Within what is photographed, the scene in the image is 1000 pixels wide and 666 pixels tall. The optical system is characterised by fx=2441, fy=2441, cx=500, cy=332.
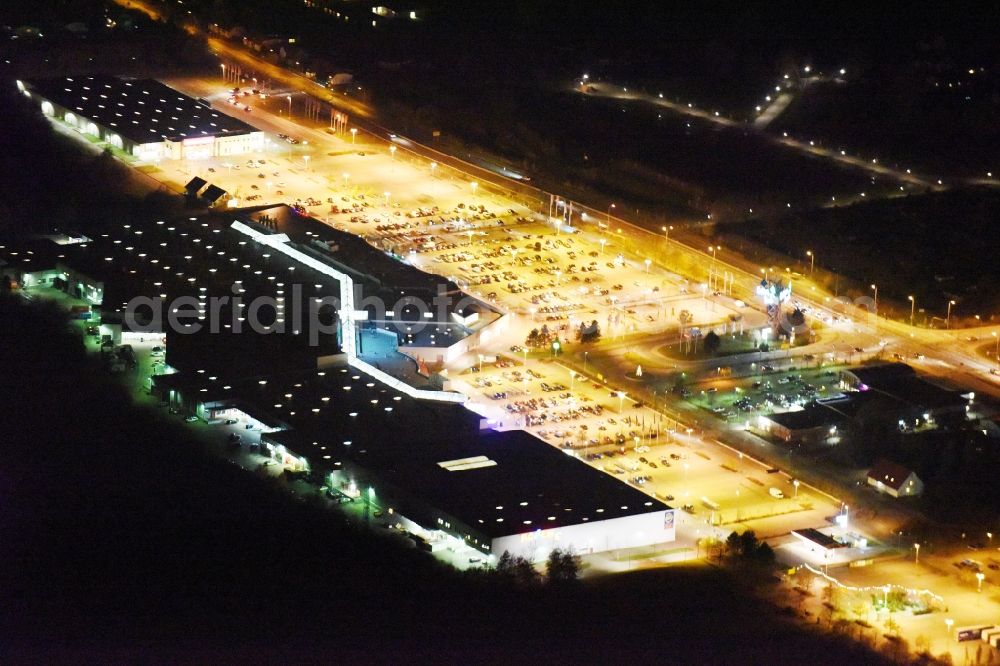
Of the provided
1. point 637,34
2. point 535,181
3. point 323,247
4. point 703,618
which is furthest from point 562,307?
point 637,34

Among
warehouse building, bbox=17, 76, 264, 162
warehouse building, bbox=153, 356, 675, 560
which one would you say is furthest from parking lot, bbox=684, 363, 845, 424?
warehouse building, bbox=17, 76, 264, 162

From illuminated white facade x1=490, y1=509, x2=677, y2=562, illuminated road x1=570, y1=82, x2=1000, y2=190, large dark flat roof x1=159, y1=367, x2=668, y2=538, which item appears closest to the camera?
illuminated white facade x1=490, y1=509, x2=677, y2=562

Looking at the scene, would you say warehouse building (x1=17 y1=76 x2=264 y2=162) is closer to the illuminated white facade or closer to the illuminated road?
the illuminated road

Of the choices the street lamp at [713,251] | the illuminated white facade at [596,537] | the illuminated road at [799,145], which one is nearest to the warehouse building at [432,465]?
the illuminated white facade at [596,537]

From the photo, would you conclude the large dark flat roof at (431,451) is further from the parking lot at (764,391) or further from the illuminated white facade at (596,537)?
the parking lot at (764,391)

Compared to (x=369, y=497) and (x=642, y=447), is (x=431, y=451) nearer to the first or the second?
(x=369, y=497)

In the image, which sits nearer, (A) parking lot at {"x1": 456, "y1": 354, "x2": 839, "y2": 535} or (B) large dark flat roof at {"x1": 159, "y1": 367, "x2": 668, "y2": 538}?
(B) large dark flat roof at {"x1": 159, "y1": 367, "x2": 668, "y2": 538}

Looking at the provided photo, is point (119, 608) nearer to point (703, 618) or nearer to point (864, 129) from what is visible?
point (703, 618)

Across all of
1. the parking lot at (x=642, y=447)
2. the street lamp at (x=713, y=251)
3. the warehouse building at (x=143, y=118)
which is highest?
the parking lot at (x=642, y=447)

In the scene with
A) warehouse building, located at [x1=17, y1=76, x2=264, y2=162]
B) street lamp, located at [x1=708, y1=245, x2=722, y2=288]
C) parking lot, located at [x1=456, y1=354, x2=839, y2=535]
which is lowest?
warehouse building, located at [x1=17, y1=76, x2=264, y2=162]
